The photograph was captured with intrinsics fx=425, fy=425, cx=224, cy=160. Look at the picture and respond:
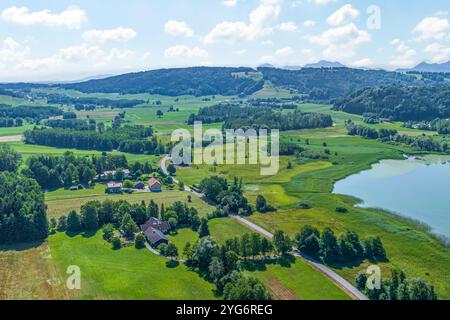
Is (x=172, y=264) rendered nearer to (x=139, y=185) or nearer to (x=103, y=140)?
(x=139, y=185)

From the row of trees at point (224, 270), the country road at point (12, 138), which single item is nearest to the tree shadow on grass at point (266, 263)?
the row of trees at point (224, 270)

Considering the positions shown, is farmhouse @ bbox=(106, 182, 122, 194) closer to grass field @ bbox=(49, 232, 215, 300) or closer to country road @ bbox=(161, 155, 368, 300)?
grass field @ bbox=(49, 232, 215, 300)

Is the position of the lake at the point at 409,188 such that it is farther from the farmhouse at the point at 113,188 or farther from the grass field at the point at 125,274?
the farmhouse at the point at 113,188

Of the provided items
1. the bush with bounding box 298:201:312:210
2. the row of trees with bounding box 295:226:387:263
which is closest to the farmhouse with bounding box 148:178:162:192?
the bush with bounding box 298:201:312:210

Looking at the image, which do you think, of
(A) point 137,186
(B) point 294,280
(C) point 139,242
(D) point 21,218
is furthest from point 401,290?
(A) point 137,186
